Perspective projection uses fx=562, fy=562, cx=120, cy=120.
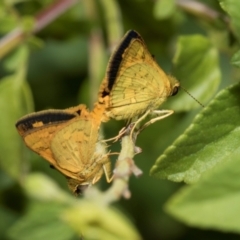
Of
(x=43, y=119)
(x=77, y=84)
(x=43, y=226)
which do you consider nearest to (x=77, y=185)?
(x=43, y=119)

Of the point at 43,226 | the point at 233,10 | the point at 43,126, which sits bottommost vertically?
the point at 43,226

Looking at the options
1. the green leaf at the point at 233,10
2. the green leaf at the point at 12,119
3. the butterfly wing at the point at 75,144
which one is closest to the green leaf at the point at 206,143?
the green leaf at the point at 233,10

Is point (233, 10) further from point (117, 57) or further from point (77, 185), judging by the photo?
point (77, 185)

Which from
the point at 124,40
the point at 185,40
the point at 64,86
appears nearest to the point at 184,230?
the point at 64,86

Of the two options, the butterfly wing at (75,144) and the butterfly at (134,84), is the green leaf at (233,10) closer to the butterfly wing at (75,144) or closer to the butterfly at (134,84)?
the butterfly at (134,84)

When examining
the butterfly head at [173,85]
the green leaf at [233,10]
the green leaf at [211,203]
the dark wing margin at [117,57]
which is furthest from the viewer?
the butterfly head at [173,85]

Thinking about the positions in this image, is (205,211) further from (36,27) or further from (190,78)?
(36,27)
